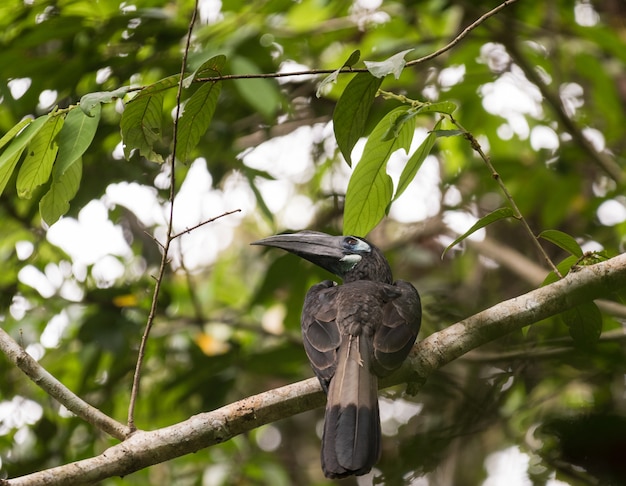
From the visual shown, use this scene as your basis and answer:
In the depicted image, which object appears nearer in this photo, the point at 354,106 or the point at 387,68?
the point at 387,68

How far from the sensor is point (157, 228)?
5.42 metres

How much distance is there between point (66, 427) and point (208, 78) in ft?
9.68

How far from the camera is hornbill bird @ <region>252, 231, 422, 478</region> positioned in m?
2.65

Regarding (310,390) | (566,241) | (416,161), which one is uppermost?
(416,161)

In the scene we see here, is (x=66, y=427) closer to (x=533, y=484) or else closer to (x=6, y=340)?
(x=6, y=340)

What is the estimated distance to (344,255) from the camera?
155 inches

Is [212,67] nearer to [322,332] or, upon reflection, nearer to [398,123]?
[398,123]

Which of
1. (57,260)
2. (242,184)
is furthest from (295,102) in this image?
(57,260)

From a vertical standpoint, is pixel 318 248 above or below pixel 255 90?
below

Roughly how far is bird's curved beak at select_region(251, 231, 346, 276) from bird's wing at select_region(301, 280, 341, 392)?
0.28 meters

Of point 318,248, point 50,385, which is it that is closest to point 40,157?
point 50,385

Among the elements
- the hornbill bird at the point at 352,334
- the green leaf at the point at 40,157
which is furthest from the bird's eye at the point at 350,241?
the green leaf at the point at 40,157

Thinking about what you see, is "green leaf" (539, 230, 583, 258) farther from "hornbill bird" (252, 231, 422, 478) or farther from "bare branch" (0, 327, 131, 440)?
"bare branch" (0, 327, 131, 440)

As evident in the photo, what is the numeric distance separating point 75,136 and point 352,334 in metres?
1.33
